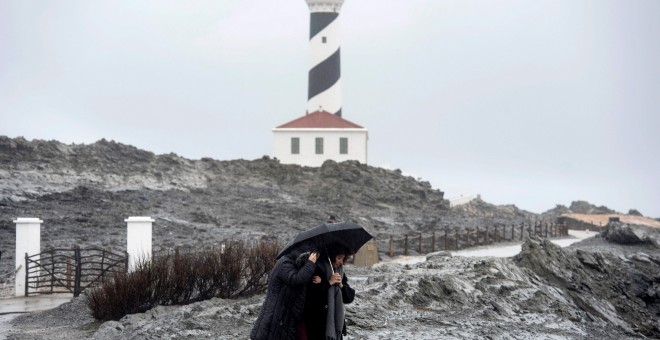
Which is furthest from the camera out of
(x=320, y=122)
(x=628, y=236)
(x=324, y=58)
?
(x=324, y=58)

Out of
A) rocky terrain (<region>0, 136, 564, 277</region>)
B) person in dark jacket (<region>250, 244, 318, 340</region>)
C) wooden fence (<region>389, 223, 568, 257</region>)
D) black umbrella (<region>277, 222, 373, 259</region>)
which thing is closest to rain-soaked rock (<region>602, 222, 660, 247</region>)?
wooden fence (<region>389, 223, 568, 257</region>)

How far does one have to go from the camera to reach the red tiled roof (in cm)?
4772

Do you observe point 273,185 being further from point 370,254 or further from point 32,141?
point 370,254

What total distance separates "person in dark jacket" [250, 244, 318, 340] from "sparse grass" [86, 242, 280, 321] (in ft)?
20.0

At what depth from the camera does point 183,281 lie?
14.7 metres

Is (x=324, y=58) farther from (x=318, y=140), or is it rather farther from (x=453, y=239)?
(x=453, y=239)

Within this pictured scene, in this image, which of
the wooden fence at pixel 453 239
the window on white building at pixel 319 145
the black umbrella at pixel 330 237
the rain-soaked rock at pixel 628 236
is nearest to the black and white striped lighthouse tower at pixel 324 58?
the window on white building at pixel 319 145

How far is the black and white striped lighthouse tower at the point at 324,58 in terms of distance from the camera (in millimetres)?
50938

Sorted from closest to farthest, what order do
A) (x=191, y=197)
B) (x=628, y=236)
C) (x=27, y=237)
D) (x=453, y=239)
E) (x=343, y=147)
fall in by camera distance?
1. (x=27, y=237)
2. (x=628, y=236)
3. (x=453, y=239)
4. (x=191, y=197)
5. (x=343, y=147)

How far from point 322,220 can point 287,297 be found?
3071 cm

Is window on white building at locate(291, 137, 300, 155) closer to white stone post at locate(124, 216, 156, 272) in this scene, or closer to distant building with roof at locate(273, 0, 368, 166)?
distant building with roof at locate(273, 0, 368, 166)

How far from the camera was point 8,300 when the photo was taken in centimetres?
1744

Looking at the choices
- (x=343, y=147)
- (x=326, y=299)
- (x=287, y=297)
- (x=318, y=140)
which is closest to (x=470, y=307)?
(x=326, y=299)

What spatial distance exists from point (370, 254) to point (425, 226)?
1977cm
